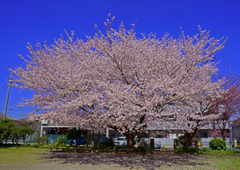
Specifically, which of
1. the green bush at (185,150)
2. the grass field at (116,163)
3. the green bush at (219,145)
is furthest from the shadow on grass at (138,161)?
the green bush at (219,145)

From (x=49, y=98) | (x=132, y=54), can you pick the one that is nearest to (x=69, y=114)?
(x=49, y=98)

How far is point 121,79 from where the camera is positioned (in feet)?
37.6

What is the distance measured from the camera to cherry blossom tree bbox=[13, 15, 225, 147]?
929 cm

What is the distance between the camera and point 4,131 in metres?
19.4

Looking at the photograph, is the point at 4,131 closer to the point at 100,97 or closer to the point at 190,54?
the point at 100,97

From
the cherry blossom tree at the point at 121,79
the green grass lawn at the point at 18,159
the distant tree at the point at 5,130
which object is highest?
the cherry blossom tree at the point at 121,79

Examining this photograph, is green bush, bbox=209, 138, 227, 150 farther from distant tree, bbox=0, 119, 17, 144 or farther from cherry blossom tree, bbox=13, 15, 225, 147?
distant tree, bbox=0, 119, 17, 144

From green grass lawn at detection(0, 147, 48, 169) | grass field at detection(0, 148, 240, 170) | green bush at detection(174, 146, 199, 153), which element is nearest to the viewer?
grass field at detection(0, 148, 240, 170)

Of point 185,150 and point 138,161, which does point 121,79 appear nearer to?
point 138,161

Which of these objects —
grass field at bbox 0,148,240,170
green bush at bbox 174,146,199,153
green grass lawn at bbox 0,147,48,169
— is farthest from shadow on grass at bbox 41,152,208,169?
green bush at bbox 174,146,199,153

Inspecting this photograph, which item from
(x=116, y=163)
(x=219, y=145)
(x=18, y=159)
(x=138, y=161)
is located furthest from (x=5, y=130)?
(x=219, y=145)

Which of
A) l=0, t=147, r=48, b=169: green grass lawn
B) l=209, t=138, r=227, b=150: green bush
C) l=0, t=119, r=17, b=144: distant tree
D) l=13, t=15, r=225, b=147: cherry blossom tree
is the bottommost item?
l=0, t=147, r=48, b=169: green grass lawn

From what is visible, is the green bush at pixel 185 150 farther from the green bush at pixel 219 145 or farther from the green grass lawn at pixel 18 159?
the green grass lawn at pixel 18 159

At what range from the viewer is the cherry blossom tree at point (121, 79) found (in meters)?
9.29
